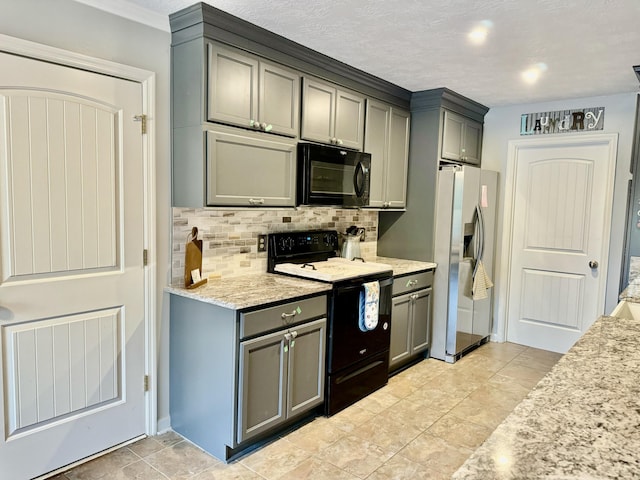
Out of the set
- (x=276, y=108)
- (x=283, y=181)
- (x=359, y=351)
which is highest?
(x=276, y=108)

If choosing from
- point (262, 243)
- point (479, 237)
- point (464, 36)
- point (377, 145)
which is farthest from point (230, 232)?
point (479, 237)

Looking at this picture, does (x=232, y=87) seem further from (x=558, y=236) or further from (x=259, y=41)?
(x=558, y=236)

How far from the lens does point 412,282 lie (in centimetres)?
372

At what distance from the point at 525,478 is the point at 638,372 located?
793 mm

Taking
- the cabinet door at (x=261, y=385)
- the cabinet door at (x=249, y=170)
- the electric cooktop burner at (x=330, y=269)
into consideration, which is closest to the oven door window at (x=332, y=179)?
the cabinet door at (x=249, y=170)

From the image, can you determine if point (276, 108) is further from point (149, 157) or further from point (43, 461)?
point (43, 461)

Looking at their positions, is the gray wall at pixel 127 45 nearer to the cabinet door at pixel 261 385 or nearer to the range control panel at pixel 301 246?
the cabinet door at pixel 261 385

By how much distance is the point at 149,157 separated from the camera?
251cm

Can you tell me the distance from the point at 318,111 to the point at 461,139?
174 cm

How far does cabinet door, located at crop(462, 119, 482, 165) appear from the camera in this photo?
4.29 m

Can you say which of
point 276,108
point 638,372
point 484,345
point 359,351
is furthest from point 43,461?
point 484,345

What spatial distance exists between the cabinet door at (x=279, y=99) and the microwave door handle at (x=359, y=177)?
65cm

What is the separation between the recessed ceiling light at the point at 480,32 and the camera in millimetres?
2433

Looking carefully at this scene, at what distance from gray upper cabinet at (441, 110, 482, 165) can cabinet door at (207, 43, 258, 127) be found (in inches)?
78.6
